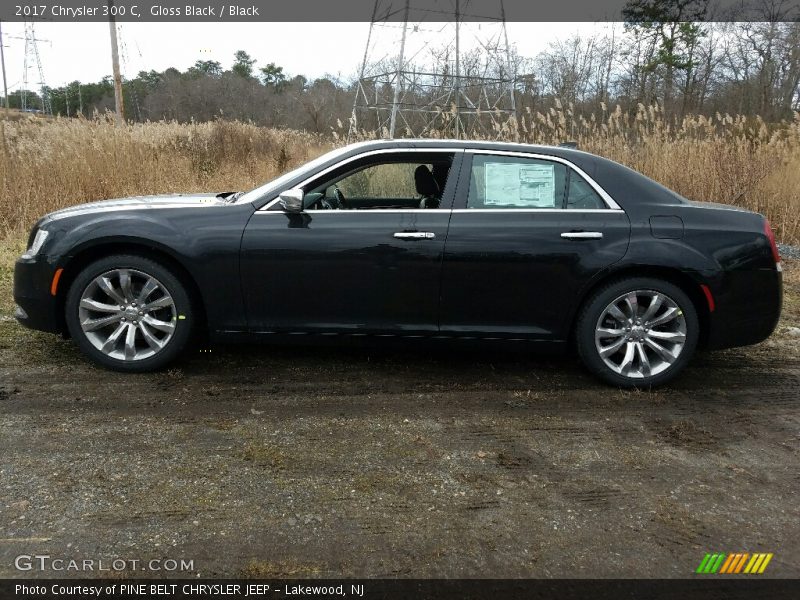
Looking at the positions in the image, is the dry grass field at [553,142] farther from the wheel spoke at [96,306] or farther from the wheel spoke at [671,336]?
the wheel spoke at [671,336]

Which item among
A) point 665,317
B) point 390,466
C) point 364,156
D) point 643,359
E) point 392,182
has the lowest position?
point 390,466

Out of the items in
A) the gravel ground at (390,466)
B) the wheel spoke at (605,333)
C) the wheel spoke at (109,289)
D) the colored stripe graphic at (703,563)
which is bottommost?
the colored stripe graphic at (703,563)

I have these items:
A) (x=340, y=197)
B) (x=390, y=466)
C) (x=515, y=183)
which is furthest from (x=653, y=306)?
(x=340, y=197)

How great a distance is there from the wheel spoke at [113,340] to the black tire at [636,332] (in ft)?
9.99

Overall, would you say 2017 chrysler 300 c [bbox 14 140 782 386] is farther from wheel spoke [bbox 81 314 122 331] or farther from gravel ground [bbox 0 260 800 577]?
gravel ground [bbox 0 260 800 577]

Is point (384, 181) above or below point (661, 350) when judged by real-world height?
above

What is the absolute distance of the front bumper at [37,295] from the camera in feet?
14.0

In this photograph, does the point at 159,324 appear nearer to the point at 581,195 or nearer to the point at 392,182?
the point at 392,182

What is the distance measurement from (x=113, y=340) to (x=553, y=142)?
8960 mm

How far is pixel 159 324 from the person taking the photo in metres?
4.29

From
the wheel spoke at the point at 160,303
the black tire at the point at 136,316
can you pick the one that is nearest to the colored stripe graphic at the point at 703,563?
the black tire at the point at 136,316

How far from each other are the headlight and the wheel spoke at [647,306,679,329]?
4.08m

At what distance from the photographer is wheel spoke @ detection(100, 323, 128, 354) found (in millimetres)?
4305

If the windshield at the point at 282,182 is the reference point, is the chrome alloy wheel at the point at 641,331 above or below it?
below
